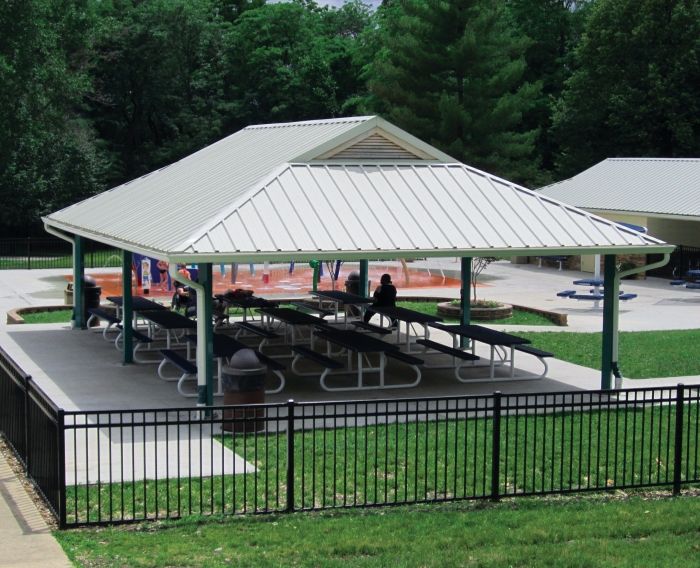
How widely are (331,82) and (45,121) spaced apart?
63.3 feet

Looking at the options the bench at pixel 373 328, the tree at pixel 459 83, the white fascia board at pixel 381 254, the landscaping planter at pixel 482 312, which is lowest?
the landscaping planter at pixel 482 312

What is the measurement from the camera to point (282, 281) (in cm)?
3991

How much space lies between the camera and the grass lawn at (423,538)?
955 cm

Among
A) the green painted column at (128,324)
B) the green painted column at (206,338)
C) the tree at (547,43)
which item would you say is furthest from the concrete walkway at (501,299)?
the tree at (547,43)

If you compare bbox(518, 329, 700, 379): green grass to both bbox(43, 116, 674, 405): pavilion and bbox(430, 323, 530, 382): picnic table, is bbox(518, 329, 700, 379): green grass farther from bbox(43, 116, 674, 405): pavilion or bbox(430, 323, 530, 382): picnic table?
bbox(43, 116, 674, 405): pavilion

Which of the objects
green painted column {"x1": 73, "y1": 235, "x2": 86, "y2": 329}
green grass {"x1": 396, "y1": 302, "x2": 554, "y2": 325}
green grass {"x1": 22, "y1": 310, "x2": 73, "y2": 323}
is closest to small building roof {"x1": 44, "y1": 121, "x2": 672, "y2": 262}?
green painted column {"x1": 73, "y1": 235, "x2": 86, "y2": 329}

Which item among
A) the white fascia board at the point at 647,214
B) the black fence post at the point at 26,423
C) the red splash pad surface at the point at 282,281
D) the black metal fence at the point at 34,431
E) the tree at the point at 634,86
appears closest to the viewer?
the black metal fence at the point at 34,431

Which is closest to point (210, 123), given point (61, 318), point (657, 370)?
point (61, 318)

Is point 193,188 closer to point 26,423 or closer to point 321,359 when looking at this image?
point 321,359

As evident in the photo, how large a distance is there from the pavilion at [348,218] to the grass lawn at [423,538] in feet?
18.7

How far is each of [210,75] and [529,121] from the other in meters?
18.1

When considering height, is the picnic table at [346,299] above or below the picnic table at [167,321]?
above

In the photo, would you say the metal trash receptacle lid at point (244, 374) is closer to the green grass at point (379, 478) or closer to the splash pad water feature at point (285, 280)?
the green grass at point (379, 478)

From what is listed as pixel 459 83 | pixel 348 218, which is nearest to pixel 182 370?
pixel 348 218
